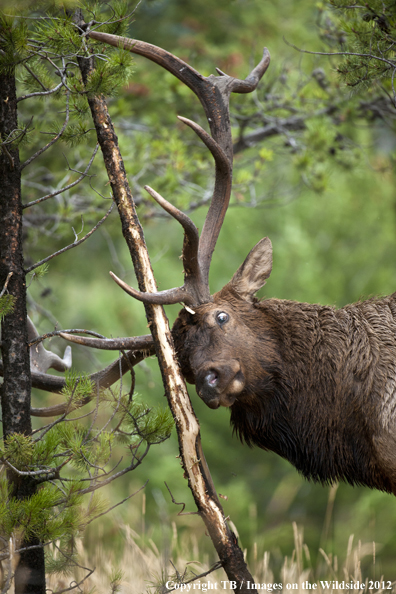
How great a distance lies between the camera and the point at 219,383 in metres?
2.74

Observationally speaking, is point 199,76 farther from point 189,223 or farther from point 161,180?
point 161,180

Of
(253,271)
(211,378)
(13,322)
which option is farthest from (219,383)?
(13,322)

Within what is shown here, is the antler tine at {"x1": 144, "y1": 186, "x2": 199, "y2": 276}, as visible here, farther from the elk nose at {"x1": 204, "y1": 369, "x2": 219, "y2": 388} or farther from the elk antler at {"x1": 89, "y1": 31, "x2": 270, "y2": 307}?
the elk nose at {"x1": 204, "y1": 369, "x2": 219, "y2": 388}

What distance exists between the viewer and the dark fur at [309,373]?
2855 mm

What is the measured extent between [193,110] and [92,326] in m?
4.52

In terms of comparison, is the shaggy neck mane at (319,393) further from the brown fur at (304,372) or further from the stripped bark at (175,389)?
the stripped bark at (175,389)

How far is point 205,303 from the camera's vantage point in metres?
3.01

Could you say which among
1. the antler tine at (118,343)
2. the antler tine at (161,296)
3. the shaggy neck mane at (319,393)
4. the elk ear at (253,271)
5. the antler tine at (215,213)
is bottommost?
the shaggy neck mane at (319,393)

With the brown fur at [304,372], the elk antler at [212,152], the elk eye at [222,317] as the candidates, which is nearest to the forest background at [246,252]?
the elk antler at [212,152]

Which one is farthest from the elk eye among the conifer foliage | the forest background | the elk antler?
the forest background

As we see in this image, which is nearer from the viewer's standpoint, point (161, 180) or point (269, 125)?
point (161, 180)

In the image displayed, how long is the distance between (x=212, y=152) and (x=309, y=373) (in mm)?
1229

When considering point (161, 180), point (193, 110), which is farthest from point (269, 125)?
point (161, 180)

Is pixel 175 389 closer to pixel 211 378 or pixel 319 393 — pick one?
pixel 211 378
